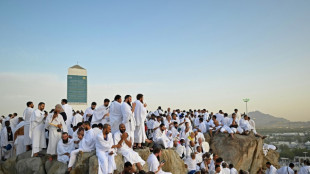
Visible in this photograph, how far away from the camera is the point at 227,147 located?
20.5 m

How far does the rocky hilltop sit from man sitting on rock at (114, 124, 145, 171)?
0.25m

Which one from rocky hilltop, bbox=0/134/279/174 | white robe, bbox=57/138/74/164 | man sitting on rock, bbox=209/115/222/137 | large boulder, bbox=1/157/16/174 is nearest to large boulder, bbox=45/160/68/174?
rocky hilltop, bbox=0/134/279/174

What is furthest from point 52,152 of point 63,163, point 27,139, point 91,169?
point 91,169

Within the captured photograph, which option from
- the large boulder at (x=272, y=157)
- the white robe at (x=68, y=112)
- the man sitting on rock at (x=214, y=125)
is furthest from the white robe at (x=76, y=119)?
Answer: the large boulder at (x=272, y=157)

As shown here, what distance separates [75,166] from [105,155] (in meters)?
1.27

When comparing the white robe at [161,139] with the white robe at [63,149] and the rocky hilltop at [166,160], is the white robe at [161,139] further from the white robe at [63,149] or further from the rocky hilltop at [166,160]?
the white robe at [63,149]

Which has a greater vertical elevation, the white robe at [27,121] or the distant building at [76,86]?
the distant building at [76,86]

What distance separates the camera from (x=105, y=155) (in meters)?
9.30

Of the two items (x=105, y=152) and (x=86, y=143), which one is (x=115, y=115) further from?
(x=105, y=152)

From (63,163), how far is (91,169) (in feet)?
6.21

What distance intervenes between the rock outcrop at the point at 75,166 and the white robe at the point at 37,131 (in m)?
0.42

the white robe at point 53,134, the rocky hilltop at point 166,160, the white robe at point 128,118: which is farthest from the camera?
the white robe at point 53,134

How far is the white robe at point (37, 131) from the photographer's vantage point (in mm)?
11820

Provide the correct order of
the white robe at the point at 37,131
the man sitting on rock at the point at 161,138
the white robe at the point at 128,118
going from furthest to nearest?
the man sitting on rock at the point at 161,138 → the white robe at the point at 37,131 → the white robe at the point at 128,118
